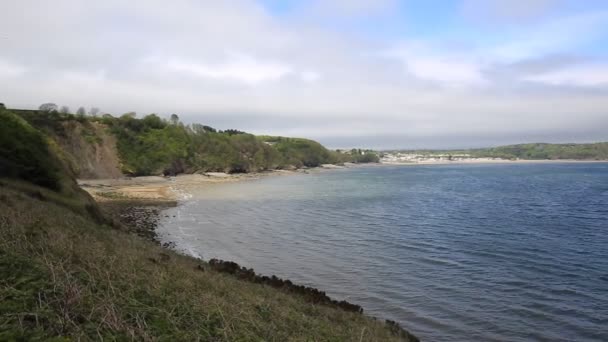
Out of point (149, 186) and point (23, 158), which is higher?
point (23, 158)

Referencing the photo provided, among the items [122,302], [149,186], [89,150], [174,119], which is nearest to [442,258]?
[122,302]

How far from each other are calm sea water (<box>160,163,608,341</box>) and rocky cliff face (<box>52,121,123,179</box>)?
188 feet

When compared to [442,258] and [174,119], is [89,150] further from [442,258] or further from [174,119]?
[442,258]

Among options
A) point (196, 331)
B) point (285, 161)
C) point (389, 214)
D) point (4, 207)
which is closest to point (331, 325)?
point (196, 331)

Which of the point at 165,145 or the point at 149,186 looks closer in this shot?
the point at 149,186

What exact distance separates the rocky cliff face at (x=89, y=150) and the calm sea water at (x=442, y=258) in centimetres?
5727

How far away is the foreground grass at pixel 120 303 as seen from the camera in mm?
6289

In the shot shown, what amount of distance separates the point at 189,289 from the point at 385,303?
958 cm

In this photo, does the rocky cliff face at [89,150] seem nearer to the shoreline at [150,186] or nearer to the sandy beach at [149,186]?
the shoreline at [150,186]

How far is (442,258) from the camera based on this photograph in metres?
25.4

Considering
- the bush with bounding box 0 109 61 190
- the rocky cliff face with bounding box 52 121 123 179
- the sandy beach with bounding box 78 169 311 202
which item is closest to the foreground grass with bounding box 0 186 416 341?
the bush with bounding box 0 109 61 190

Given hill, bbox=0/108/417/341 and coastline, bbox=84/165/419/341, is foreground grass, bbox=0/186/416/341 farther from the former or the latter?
coastline, bbox=84/165/419/341

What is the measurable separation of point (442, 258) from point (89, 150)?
95.2 meters

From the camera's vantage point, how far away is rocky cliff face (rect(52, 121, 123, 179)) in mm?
96875
